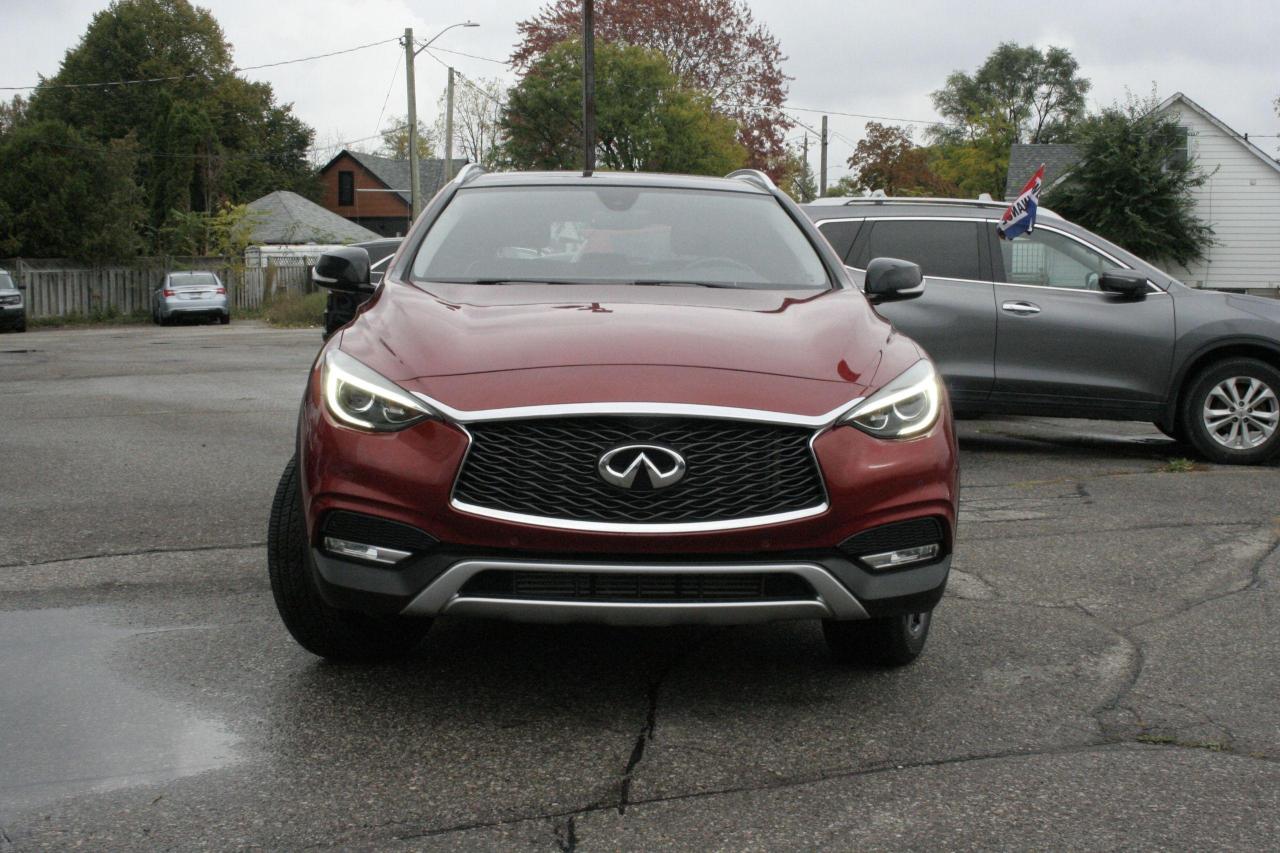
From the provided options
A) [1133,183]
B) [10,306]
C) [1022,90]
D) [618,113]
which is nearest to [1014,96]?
[1022,90]

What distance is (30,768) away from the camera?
146 inches

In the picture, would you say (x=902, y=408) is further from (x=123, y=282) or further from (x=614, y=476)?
(x=123, y=282)

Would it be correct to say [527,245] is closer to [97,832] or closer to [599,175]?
[599,175]

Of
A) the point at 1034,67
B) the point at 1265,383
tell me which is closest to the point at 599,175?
the point at 1265,383

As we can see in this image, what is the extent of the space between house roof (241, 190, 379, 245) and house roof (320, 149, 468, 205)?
14.0 meters

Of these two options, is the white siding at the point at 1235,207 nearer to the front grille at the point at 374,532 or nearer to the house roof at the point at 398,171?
the front grille at the point at 374,532

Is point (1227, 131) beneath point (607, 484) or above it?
above

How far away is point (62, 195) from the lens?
45.3m

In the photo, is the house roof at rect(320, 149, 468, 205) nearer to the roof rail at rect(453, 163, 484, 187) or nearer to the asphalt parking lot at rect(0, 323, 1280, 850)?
the roof rail at rect(453, 163, 484, 187)

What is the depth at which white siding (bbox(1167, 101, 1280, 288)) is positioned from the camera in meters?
42.9

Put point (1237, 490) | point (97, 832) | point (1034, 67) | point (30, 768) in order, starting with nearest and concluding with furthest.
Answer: point (97, 832) → point (30, 768) → point (1237, 490) → point (1034, 67)

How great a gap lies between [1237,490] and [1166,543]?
207 cm

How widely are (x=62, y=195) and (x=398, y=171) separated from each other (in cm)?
4840

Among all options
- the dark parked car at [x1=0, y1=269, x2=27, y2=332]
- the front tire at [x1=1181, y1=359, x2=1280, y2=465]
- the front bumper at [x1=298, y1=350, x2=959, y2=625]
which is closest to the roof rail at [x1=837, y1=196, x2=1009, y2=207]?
the front tire at [x1=1181, y1=359, x2=1280, y2=465]
